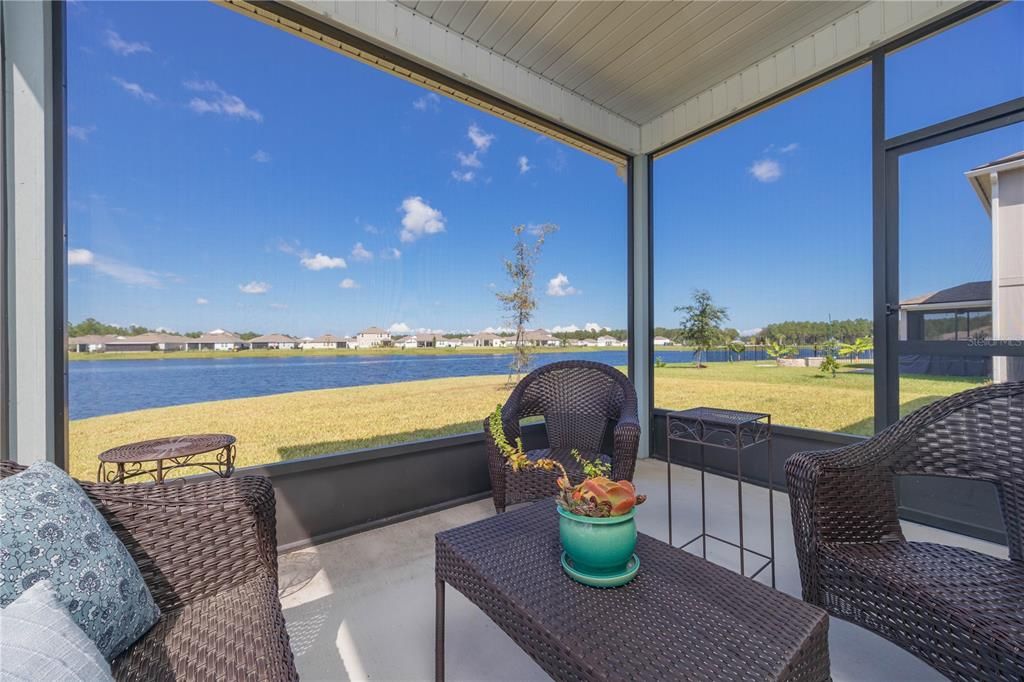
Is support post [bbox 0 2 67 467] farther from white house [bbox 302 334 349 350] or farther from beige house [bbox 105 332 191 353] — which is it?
white house [bbox 302 334 349 350]

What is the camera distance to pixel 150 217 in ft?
6.96

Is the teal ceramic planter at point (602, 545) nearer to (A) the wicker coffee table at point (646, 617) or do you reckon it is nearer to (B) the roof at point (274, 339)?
(A) the wicker coffee table at point (646, 617)

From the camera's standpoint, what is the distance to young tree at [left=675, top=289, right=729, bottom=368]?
3809 mm

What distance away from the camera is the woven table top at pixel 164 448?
173 centimetres

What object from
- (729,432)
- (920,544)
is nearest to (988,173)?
(729,432)

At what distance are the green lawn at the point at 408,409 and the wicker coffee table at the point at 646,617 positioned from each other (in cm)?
164

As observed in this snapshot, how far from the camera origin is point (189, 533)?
3.88ft

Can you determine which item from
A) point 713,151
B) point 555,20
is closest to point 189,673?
point 555,20

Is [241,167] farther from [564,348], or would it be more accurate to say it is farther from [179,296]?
[564,348]

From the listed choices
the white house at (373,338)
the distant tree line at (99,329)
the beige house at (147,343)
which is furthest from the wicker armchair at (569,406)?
the distant tree line at (99,329)

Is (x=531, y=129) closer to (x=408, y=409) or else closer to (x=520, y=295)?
(x=520, y=295)

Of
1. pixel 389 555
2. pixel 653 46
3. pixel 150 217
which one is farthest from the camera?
pixel 653 46

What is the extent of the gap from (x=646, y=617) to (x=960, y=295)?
280 centimetres

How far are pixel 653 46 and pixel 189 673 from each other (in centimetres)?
381
